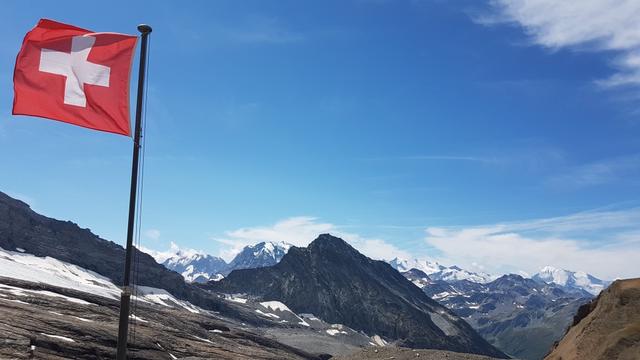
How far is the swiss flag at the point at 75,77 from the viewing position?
43.0 ft

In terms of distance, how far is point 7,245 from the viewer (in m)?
184

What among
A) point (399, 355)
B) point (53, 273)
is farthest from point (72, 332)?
point (53, 273)

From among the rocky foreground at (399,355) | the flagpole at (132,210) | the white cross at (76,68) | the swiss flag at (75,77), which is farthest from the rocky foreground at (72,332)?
the white cross at (76,68)

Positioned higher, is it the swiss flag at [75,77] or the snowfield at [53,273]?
the swiss flag at [75,77]

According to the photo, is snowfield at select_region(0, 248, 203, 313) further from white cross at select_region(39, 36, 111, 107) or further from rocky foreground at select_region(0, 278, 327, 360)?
white cross at select_region(39, 36, 111, 107)

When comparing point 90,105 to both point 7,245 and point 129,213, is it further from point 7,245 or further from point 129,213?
point 7,245

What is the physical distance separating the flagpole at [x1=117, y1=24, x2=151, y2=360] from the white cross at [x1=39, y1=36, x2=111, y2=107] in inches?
36.7

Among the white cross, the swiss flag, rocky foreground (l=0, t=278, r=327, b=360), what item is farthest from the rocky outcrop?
rocky foreground (l=0, t=278, r=327, b=360)

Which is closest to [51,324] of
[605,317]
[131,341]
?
[131,341]

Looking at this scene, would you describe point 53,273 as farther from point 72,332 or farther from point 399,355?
point 399,355

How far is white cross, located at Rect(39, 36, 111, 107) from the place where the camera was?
13.2 metres

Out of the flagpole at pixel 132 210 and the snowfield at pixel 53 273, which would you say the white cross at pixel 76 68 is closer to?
the flagpole at pixel 132 210

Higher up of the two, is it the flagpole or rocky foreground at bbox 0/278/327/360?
the flagpole

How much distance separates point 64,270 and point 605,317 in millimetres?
195877
